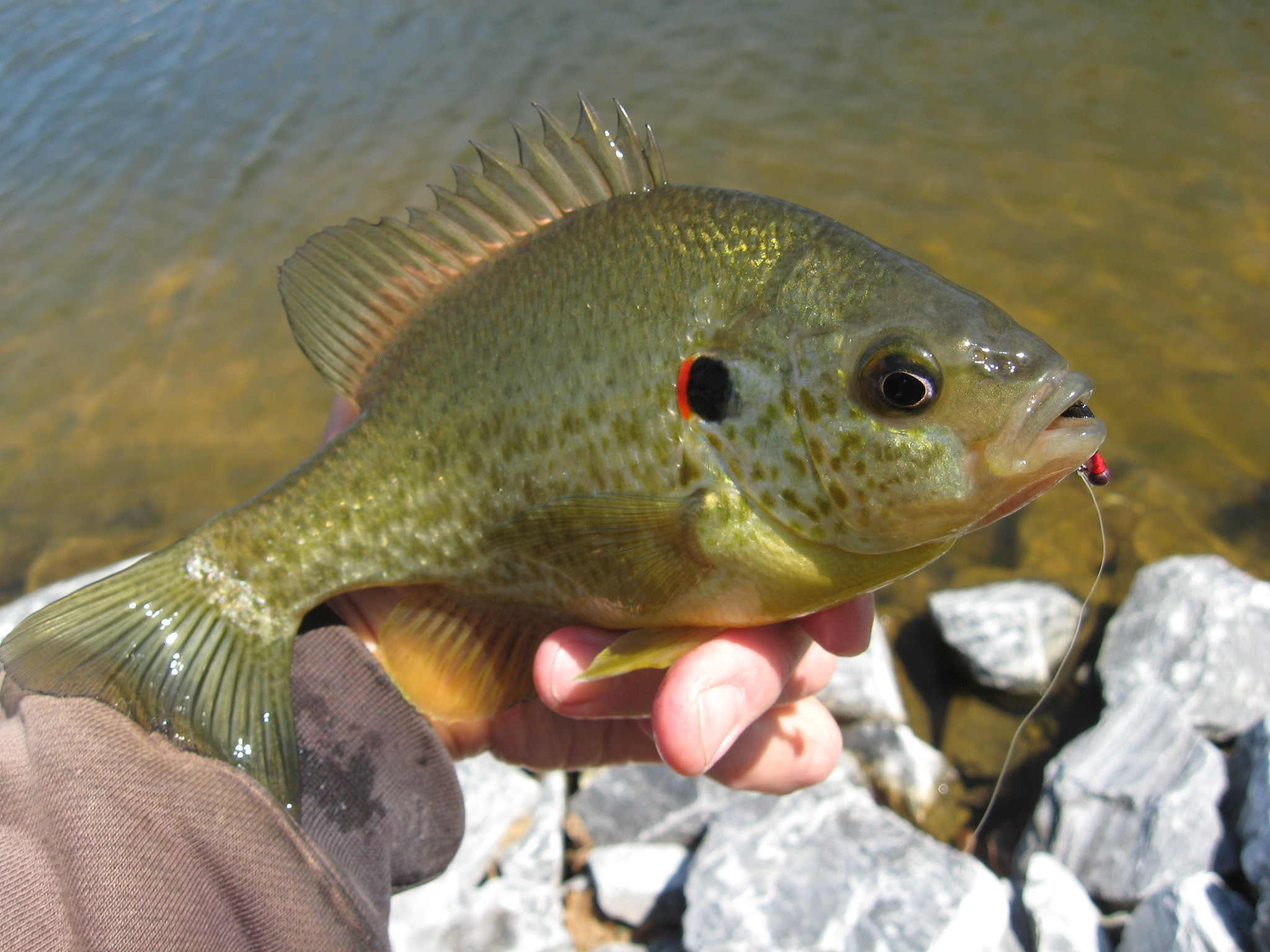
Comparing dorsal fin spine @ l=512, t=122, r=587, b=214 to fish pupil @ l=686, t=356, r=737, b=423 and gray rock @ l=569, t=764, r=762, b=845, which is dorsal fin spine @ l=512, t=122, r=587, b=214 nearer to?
fish pupil @ l=686, t=356, r=737, b=423

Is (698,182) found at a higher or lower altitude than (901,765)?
higher

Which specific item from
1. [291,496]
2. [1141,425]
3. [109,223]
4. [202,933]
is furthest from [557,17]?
[202,933]

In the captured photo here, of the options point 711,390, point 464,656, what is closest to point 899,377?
point 711,390

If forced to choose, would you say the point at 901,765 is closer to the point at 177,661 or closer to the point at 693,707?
the point at 693,707

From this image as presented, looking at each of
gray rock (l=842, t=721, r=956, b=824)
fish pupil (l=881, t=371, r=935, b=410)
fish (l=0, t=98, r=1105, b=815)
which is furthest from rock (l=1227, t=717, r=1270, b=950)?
fish pupil (l=881, t=371, r=935, b=410)

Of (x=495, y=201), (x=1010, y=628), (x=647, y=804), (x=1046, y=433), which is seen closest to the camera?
(x=1046, y=433)

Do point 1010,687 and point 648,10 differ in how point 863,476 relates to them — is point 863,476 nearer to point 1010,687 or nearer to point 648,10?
point 1010,687
